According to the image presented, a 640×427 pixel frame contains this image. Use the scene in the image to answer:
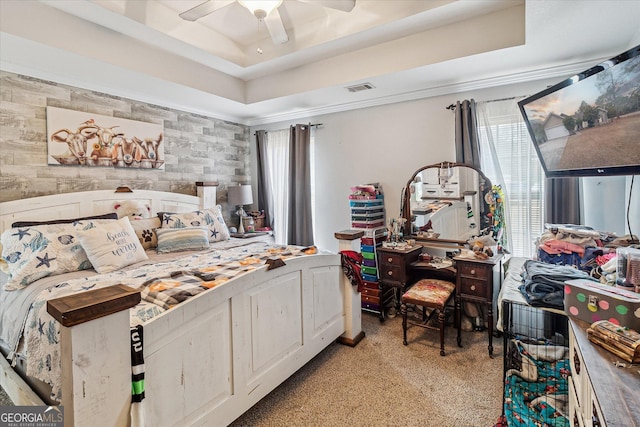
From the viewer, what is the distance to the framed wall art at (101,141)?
2.91 metres

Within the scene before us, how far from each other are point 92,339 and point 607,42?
3652 millimetres

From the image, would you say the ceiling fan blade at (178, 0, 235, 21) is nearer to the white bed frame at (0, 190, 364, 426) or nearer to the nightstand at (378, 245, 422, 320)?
the white bed frame at (0, 190, 364, 426)

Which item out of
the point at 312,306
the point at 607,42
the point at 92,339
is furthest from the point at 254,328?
the point at 607,42

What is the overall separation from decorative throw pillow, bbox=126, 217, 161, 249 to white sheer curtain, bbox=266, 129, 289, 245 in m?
1.86

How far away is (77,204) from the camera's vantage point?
2955 millimetres

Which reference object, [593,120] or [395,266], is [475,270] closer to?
[395,266]

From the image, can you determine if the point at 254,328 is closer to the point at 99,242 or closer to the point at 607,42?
the point at 99,242

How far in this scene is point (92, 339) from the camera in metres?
1.07

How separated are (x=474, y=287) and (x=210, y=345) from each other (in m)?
2.20

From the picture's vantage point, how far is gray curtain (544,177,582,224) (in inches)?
106

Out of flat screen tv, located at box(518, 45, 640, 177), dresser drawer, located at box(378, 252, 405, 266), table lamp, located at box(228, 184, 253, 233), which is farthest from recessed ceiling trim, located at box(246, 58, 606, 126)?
dresser drawer, located at box(378, 252, 405, 266)

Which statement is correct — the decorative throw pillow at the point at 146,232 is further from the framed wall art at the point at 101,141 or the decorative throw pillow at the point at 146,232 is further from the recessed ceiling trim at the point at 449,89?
the recessed ceiling trim at the point at 449,89

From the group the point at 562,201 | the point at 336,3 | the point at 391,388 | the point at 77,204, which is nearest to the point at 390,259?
the point at 391,388

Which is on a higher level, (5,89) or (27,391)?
(5,89)
